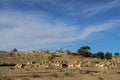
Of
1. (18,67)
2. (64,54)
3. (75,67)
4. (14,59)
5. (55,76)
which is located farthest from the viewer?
(64,54)

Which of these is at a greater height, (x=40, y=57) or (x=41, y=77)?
(x=40, y=57)

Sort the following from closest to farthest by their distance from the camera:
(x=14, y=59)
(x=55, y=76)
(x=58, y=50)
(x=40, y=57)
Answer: (x=55, y=76)
(x=14, y=59)
(x=40, y=57)
(x=58, y=50)

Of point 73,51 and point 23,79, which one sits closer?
point 23,79

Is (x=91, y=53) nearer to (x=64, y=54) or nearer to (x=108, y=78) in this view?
(x=64, y=54)

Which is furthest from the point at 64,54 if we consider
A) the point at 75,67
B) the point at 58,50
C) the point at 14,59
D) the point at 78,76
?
the point at 78,76

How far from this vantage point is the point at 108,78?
30453mm

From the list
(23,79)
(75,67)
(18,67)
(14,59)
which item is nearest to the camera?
(23,79)

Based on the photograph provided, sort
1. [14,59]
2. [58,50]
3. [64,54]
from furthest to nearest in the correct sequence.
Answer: [58,50] < [64,54] < [14,59]

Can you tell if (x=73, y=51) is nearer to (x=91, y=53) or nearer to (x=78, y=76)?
(x=91, y=53)

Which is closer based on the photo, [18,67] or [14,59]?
[18,67]

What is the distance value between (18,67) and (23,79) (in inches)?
377

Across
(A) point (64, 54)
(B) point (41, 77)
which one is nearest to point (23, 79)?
(B) point (41, 77)

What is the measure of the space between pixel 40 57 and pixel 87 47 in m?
15.3

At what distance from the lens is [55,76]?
99.3 ft
